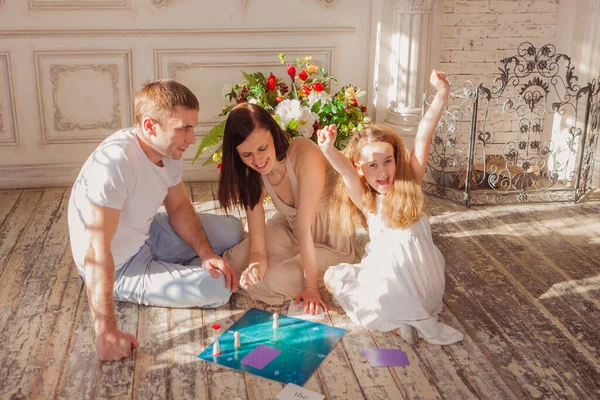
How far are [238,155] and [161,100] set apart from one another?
0.38 meters

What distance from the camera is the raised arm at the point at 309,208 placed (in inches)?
111

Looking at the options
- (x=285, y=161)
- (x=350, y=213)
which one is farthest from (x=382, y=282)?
(x=285, y=161)

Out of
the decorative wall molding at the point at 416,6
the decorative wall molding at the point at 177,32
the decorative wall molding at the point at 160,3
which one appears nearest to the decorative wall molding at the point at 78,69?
the decorative wall molding at the point at 177,32

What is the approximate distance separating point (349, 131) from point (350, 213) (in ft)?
3.94

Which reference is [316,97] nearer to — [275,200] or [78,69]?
[275,200]

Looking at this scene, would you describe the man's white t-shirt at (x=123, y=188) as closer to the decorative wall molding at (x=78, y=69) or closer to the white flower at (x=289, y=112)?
the white flower at (x=289, y=112)

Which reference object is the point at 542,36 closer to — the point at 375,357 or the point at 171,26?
the point at 171,26

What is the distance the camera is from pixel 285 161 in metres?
2.88

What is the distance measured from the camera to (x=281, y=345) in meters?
2.55

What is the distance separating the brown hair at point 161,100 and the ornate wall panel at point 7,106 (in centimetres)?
206

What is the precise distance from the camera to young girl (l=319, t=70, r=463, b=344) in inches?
104

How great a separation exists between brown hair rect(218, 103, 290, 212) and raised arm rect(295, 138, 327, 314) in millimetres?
101

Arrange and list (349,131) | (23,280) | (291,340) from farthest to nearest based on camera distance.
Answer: (349,131), (23,280), (291,340)

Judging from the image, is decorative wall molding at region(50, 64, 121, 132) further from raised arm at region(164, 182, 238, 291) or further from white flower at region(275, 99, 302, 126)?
raised arm at region(164, 182, 238, 291)
